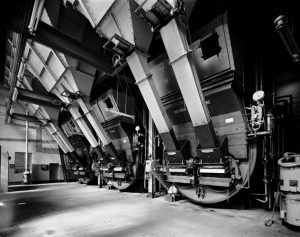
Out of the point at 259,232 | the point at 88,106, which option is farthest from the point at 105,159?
the point at 259,232

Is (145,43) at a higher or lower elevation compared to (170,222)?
higher

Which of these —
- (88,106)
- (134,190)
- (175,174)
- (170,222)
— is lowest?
(134,190)

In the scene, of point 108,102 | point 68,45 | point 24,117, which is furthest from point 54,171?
point 68,45

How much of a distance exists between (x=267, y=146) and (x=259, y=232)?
180 centimetres

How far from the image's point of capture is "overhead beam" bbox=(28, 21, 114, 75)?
14.8 feet

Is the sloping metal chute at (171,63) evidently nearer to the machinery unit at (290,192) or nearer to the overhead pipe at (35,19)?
the machinery unit at (290,192)

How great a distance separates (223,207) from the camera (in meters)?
4.29

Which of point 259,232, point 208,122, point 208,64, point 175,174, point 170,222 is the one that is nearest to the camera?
point 259,232

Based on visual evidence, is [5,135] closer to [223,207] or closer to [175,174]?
[175,174]

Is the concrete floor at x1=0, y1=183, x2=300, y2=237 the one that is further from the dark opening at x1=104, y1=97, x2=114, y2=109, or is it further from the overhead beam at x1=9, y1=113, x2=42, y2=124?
the overhead beam at x1=9, y1=113, x2=42, y2=124

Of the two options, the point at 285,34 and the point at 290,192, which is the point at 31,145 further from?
the point at 285,34

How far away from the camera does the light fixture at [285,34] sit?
2789 mm

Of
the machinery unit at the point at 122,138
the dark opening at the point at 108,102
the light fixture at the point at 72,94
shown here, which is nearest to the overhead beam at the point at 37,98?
the light fixture at the point at 72,94

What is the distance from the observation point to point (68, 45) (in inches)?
196
